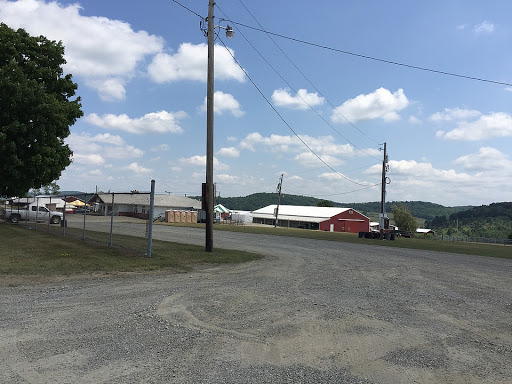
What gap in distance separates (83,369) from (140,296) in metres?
3.67

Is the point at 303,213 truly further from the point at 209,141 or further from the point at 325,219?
the point at 209,141

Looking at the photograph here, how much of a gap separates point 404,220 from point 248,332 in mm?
86159

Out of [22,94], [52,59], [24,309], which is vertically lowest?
[24,309]

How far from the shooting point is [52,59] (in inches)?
880

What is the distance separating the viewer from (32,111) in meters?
19.1

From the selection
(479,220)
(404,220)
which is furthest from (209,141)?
(479,220)

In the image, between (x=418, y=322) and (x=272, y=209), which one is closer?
(x=418, y=322)

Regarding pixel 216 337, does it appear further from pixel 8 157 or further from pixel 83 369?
pixel 8 157

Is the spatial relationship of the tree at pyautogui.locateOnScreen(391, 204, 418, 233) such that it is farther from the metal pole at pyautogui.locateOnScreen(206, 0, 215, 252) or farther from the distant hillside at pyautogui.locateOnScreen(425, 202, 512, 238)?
the metal pole at pyautogui.locateOnScreen(206, 0, 215, 252)

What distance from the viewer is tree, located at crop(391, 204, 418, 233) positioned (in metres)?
85.6

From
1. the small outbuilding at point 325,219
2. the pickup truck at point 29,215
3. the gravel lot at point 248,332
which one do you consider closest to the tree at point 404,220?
the small outbuilding at point 325,219

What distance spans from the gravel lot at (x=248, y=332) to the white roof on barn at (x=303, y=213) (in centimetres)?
8091

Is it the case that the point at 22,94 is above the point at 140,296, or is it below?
above

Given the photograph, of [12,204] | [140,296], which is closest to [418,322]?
[140,296]
